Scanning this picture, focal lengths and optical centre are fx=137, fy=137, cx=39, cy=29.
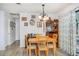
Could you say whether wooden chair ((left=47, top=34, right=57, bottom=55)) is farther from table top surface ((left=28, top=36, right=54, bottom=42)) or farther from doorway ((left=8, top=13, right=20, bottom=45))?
doorway ((left=8, top=13, right=20, bottom=45))

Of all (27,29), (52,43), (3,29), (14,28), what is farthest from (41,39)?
(3,29)

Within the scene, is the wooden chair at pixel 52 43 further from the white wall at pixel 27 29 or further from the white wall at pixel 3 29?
the white wall at pixel 3 29

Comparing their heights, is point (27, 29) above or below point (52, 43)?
above

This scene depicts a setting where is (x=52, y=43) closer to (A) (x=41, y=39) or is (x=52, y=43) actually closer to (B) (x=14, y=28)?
(A) (x=41, y=39)

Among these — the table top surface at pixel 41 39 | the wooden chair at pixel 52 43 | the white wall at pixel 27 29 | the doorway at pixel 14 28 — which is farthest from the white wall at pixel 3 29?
the wooden chair at pixel 52 43

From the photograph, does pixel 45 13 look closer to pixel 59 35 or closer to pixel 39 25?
pixel 39 25

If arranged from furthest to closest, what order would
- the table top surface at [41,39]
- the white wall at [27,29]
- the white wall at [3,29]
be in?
the white wall at [3,29] < the table top surface at [41,39] < the white wall at [27,29]

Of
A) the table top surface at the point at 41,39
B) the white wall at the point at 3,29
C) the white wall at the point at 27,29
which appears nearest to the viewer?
the white wall at the point at 27,29

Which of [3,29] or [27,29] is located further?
[3,29]

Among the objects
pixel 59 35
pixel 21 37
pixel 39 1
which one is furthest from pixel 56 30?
pixel 39 1

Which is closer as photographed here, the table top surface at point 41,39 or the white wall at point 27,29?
the white wall at point 27,29

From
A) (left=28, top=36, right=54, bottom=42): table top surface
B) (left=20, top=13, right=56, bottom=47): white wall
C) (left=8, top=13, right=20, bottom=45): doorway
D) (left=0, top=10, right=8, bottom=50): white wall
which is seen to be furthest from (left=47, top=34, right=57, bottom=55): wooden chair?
(left=0, top=10, right=8, bottom=50): white wall

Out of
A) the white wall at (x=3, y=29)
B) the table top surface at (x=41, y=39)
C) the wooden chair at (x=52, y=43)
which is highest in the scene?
the white wall at (x=3, y=29)

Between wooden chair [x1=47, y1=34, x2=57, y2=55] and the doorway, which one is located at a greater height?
the doorway
